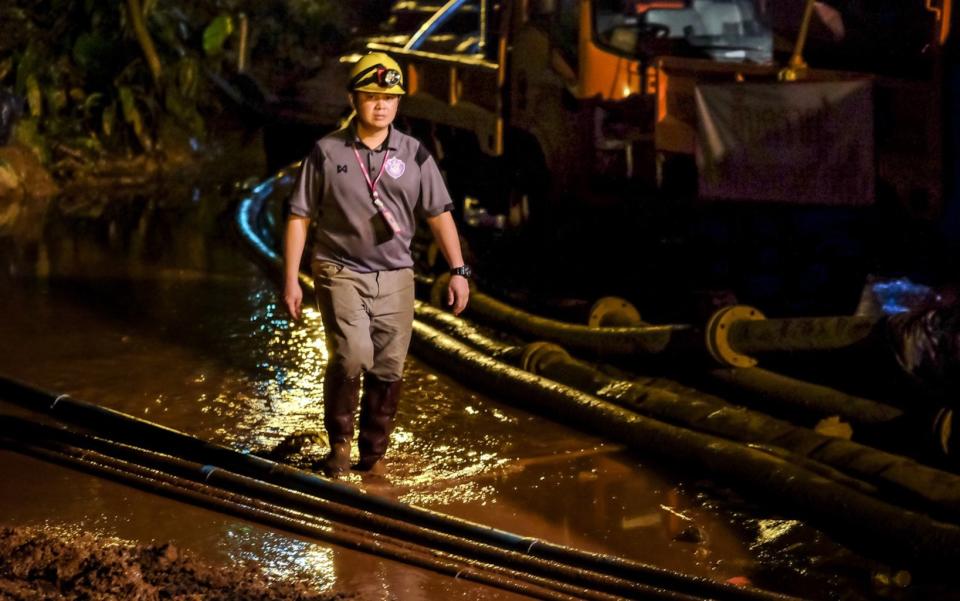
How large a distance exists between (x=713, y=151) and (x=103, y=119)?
12.0 meters

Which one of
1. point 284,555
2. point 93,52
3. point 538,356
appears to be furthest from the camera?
point 93,52

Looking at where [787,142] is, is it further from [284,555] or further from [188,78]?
[188,78]

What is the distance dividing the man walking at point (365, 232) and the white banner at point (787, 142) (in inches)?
101

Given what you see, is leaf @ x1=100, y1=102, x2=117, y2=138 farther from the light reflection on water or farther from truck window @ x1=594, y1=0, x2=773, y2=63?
the light reflection on water

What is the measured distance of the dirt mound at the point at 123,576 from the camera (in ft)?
14.3

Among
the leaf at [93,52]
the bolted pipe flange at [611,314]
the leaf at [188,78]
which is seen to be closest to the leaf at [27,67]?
the leaf at [93,52]

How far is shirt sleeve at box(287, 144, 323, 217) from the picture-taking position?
5.44 metres

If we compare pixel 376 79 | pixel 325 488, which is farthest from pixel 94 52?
pixel 325 488

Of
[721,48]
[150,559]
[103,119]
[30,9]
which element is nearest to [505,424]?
[150,559]

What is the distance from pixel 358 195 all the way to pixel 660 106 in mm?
3369

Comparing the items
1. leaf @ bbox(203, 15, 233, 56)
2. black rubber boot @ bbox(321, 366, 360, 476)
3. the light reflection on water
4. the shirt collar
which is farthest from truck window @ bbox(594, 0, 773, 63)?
leaf @ bbox(203, 15, 233, 56)

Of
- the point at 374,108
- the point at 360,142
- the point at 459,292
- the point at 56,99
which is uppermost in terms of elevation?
the point at 374,108

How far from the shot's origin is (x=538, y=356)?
23.9 feet

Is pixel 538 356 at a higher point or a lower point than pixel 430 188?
lower
